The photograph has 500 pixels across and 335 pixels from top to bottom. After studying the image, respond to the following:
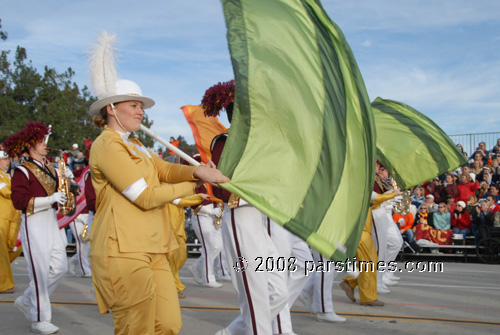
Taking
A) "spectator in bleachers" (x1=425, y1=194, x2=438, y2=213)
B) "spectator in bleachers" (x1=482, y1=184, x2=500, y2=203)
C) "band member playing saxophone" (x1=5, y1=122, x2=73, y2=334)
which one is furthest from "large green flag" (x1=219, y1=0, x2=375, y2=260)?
"spectator in bleachers" (x1=425, y1=194, x2=438, y2=213)

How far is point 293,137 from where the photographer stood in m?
3.73

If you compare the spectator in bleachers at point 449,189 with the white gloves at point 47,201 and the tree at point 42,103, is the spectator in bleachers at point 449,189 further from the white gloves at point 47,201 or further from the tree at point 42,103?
the tree at point 42,103

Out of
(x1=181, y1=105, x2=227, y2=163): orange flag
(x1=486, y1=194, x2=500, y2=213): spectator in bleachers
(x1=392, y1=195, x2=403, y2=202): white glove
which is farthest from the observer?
(x1=486, y1=194, x2=500, y2=213): spectator in bleachers

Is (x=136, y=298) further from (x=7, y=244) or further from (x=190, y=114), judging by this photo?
(x=7, y=244)

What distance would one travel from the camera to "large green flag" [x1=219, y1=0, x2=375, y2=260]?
143 inches

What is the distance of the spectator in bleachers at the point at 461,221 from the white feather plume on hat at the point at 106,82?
11390mm

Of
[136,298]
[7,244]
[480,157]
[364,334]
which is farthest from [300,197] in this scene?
[480,157]

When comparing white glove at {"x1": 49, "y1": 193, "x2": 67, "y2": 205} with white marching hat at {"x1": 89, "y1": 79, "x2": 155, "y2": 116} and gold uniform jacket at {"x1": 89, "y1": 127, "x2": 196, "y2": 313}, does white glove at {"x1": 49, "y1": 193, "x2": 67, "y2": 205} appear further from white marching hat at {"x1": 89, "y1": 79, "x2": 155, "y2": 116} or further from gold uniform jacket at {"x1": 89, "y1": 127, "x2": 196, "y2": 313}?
Result: gold uniform jacket at {"x1": 89, "y1": 127, "x2": 196, "y2": 313}

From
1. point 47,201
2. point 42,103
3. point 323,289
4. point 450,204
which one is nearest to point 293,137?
point 323,289

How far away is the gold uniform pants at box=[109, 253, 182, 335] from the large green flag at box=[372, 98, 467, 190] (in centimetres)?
401

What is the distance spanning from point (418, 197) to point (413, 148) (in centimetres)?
912

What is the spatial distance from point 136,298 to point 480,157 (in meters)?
14.8

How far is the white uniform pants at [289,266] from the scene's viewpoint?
5562 millimetres

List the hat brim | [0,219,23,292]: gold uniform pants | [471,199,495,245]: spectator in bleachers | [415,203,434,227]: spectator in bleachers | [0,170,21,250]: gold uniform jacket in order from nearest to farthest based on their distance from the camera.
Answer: the hat brim < [0,219,23,292]: gold uniform pants < [0,170,21,250]: gold uniform jacket < [471,199,495,245]: spectator in bleachers < [415,203,434,227]: spectator in bleachers
